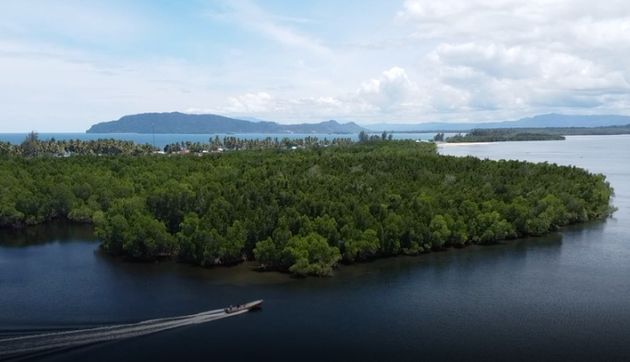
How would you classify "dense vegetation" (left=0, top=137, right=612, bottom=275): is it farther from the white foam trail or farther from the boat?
the white foam trail

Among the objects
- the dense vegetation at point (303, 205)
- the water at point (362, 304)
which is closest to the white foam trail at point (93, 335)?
the water at point (362, 304)

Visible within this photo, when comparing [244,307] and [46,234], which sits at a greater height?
[244,307]

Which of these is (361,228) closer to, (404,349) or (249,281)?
(249,281)

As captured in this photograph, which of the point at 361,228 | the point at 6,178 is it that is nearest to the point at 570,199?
the point at 361,228

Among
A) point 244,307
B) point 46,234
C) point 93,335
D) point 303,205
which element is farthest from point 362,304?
point 46,234

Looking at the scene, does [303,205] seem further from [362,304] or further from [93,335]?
[93,335]

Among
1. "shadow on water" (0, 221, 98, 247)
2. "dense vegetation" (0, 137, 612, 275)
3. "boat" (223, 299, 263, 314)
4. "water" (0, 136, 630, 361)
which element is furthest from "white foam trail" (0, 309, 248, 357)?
"shadow on water" (0, 221, 98, 247)

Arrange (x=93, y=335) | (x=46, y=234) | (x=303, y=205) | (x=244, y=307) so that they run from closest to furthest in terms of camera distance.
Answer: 1. (x=93, y=335)
2. (x=244, y=307)
3. (x=303, y=205)
4. (x=46, y=234)
